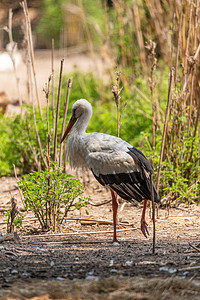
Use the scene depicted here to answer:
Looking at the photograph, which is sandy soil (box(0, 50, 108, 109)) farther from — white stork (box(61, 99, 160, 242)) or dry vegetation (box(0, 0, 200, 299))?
white stork (box(61, 99, 160, 242))

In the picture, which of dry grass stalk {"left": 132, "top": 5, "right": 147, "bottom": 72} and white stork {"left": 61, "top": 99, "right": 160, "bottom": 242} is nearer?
white stork {"left": 61, "top": 99, "right": 160, "bottom": 242}

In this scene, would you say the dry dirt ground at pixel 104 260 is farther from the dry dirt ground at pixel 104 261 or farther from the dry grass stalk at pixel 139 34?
the dry grass stalk at pixel 139 34

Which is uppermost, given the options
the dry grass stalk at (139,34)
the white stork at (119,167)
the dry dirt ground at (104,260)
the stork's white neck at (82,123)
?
the dry grass stalk at (139,34)

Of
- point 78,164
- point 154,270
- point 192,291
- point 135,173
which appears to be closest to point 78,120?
point 78,164

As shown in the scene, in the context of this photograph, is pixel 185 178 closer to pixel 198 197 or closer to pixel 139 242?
pixel 198 197

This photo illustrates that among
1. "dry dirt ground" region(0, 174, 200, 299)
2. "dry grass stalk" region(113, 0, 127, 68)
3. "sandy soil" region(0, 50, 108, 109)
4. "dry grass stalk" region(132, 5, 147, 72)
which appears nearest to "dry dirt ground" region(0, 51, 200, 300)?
"dry dirt ground" region(0, 174, 200, 299)

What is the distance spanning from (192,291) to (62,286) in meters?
0.74

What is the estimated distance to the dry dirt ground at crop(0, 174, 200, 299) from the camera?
2.70 metres

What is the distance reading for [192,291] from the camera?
2.67 metres

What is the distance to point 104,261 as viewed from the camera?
3338 millimetres

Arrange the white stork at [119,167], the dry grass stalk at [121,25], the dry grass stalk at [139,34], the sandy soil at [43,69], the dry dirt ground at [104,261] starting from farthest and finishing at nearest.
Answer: the sandy soil at [43,69] < the dry grass stalk at [121,25] < the dry grass stalk at [139,34] < the white stork at [119,167] < the dry dirt ground at [104,261]

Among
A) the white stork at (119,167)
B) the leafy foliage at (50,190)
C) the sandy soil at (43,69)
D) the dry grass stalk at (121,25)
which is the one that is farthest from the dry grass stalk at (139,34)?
the leafy foliage at (50,190)

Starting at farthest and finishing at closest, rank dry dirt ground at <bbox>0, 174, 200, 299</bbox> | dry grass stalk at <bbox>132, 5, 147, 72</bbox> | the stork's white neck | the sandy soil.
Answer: the sandy soil, dry grass stalk at <bbox>132, 5, 147, 72</bbox>, the stork's white neck, dry dirt ground at <bbox>0, 174, 200, 299</bbox>

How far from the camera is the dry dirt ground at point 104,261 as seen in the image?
270 cm
